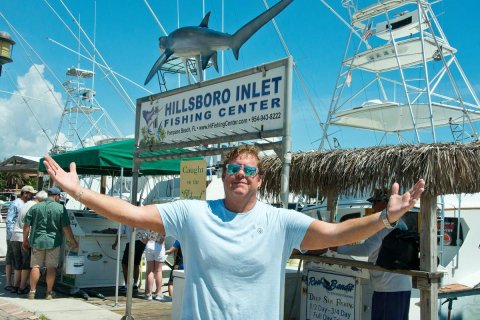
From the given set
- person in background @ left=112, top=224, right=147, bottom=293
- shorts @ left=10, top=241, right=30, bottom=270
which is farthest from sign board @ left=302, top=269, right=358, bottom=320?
shorts @ left=10, top=241, right=30, bottom=270

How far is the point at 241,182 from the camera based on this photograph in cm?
252

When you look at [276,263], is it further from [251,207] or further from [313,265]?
[313,265]

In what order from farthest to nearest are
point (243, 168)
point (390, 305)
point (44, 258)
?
1. point (44, 258)
2. point (390, 305)
3. point (243, 168)

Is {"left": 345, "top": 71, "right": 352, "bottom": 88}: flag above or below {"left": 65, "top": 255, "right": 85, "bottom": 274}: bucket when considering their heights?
above

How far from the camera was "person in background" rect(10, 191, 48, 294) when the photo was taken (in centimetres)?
834

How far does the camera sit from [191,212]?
2523 millimetres

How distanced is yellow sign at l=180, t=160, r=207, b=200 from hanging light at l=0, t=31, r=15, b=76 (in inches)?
135

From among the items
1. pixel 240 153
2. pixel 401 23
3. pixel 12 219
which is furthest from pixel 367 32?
pixel 240 153

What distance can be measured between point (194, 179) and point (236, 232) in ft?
10.9

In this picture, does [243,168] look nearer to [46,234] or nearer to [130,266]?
[130,266]

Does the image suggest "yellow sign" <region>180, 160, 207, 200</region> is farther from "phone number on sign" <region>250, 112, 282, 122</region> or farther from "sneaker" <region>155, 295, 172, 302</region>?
"sneaker" <region>155, 295, 172, 302</region>

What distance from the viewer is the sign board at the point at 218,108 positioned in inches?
174

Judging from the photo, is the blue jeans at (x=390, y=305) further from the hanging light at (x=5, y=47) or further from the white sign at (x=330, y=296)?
the hanging light at (x=5, y=47)

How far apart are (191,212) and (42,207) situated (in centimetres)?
607
